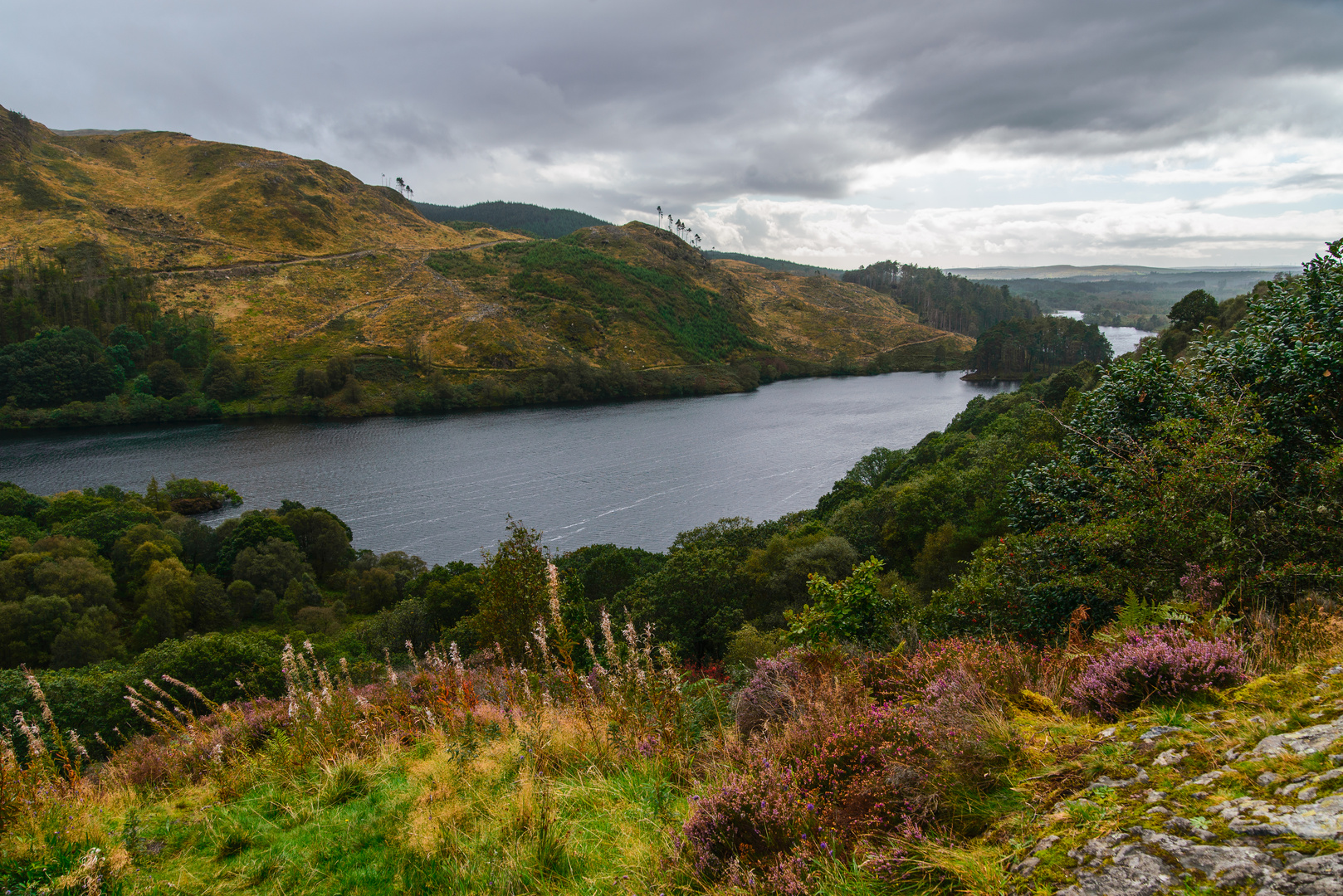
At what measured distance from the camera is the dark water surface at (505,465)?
55.6m

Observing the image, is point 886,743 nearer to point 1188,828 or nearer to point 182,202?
point 1188,828

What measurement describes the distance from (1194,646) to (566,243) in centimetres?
19327

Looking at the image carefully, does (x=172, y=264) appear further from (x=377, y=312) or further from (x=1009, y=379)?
(x=1009, y=379)

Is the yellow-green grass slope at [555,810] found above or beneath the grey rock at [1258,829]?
beneath

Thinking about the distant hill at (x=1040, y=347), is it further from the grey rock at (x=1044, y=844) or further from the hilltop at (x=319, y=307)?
the grey rock at (x=1044, y=844)

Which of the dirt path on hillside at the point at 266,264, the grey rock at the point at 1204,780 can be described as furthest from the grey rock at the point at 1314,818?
the dirt path on hillside at the point at 266,264

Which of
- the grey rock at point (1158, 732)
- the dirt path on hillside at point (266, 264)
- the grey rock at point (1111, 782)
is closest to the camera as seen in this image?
the grey rock at point (1111, 782)

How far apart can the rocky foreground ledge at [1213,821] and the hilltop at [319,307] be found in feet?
345

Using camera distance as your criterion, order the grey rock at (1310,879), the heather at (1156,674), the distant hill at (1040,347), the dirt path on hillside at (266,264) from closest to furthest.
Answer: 1. the grey rock at (1310,879)
2. the heather at (1156,674)
3. the dirt path on hillside at (266,264)
4. the distant hill at (1040,347)

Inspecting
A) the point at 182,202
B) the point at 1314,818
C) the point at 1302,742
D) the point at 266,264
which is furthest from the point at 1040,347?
the point at 182,202

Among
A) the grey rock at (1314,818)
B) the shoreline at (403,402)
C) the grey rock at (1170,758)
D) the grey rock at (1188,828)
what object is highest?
the shoreline at (403,402)

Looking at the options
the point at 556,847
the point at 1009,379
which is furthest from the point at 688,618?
the point at 1009,379

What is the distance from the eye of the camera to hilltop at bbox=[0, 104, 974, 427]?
9781cm

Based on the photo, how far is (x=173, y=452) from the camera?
244 feet
